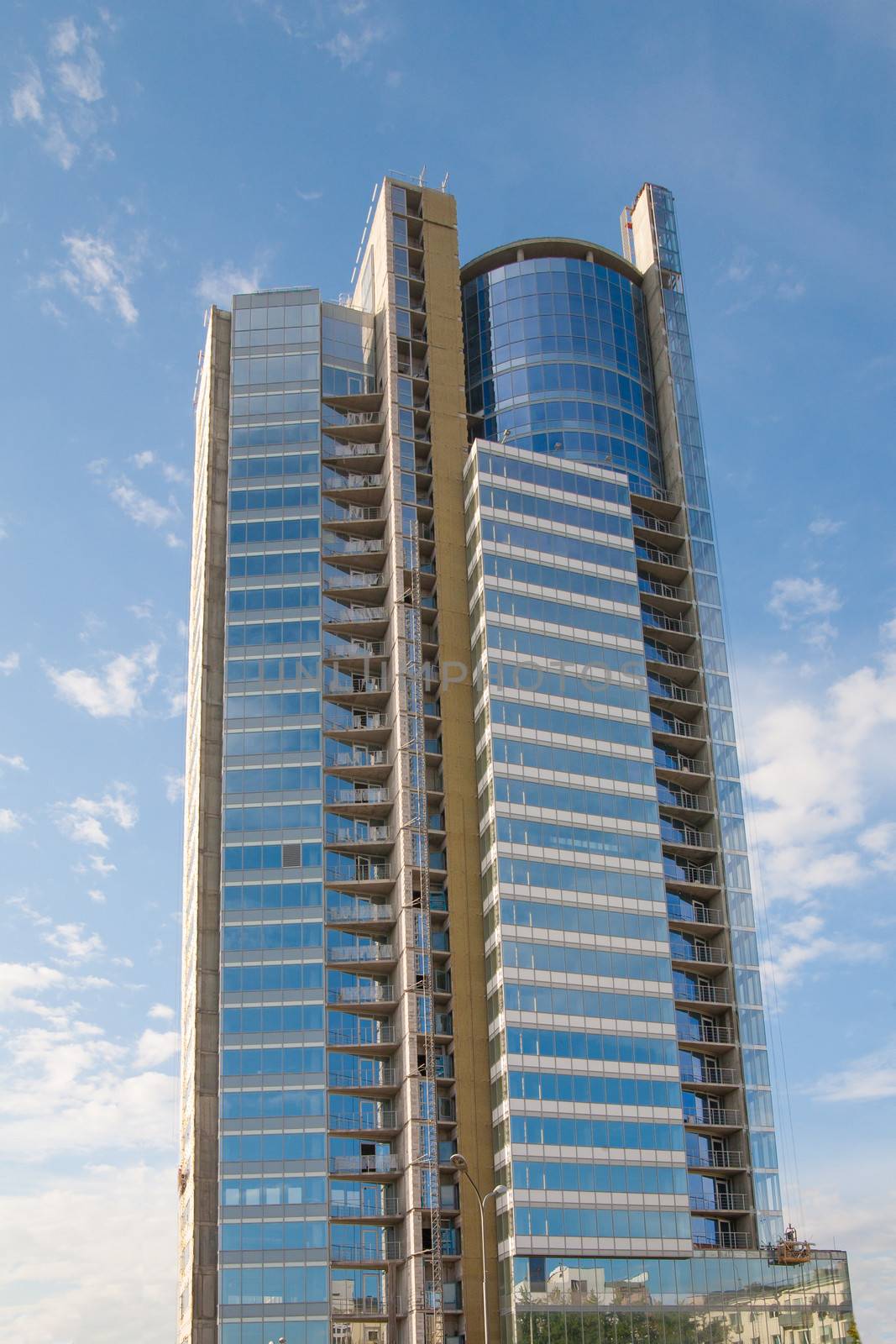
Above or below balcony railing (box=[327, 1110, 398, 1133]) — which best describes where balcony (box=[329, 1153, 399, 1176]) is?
below

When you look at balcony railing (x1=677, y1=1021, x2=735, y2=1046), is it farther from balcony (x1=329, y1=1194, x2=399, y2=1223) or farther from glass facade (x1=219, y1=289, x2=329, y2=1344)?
glass facade (x1=219, y1=289, x2=329, y2=1344)

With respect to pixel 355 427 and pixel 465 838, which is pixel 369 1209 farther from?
pixel 355 427

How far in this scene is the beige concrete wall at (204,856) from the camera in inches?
3792

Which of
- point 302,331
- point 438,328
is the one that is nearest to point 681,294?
point 438,328

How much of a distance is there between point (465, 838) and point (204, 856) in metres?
19.5

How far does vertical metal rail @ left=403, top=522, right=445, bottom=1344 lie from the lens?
9056 cm

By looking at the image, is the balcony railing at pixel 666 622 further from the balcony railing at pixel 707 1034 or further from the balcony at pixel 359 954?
the balcony at pixel 359 954

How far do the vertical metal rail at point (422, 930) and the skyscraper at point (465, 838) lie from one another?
0.23 meters

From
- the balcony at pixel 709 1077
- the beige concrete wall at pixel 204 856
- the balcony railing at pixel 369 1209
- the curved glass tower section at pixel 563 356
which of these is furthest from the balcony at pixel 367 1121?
the curved glass tower section at pixel 563 356

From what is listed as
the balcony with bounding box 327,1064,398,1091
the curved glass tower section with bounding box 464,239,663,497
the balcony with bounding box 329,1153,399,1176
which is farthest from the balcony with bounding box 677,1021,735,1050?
the curved glass tower section with bounding box 464,239,663,497

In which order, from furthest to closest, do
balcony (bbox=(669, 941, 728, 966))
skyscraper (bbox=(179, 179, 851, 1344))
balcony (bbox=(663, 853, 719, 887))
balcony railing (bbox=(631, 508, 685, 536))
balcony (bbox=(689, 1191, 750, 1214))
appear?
balcony railing (bbox=(631, 508, 685, 536))
balcony (bbox=(663, 853, 719, 887))
balcony (bbox=(669, 941, 728, 966))
balcony (bbox=(689, 1191, 750, 1214))
skyscraper (bbox=(179, 179, 851, 1344))

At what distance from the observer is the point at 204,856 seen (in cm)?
10800

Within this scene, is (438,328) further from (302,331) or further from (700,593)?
(700,593)

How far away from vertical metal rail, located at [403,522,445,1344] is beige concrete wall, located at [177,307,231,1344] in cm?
1459
